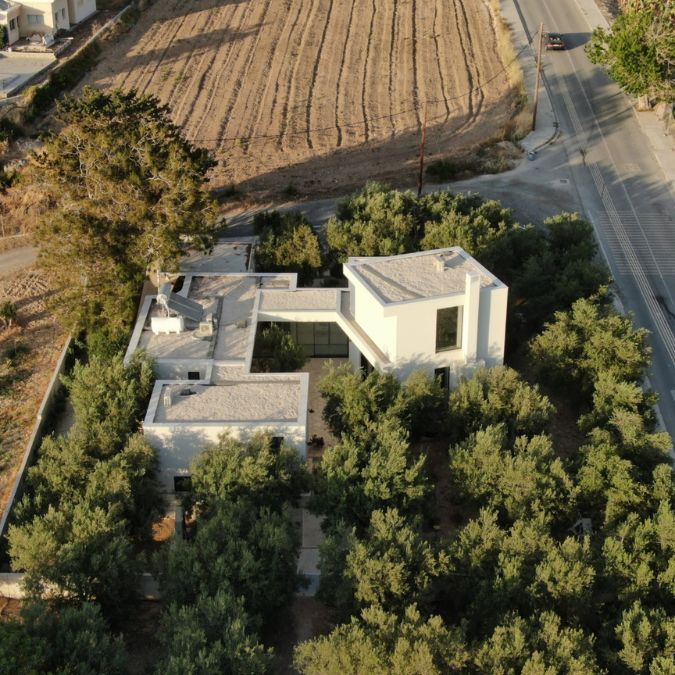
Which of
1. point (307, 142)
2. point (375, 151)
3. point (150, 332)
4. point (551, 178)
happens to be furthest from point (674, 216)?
point (150, 332)

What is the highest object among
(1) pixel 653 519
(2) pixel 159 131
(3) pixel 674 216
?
(2) pixel 159 131

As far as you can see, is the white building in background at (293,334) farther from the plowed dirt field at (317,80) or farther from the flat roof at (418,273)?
the plowed dirt field at (317,80)

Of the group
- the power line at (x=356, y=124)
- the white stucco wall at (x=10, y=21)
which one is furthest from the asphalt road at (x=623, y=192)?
the white stucco wall at (x=10, y=21)

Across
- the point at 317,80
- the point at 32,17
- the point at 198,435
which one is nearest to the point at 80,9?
the point at 32,17

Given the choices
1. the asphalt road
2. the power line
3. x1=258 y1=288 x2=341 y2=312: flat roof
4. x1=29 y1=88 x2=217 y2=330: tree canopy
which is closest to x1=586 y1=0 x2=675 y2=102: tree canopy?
the asphalt road

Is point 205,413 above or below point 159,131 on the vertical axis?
below

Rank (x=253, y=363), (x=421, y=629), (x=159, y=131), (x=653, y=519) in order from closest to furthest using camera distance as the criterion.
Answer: (x=421, y=629), (x=653, y=519), (x=253, y=363), (x=159, y=131)

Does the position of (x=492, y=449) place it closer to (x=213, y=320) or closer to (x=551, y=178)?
(x=213, y=320)

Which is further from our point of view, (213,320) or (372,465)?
(213,320)
